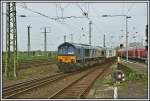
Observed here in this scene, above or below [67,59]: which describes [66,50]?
above

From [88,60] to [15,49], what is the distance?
556 inches

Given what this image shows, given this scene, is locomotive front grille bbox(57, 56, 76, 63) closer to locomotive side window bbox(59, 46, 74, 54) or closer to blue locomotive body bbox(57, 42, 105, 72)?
blue locomotive body bbox(57, 42, 105, 72)

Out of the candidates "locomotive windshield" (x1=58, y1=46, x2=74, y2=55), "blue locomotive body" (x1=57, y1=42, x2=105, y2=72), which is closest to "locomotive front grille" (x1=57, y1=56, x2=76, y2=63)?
"blue locomotive body" (x1=57, y1=42, x2=105, y2=72)

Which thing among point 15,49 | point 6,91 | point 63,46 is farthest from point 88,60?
point 6,91

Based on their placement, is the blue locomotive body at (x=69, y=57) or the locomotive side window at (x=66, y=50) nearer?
the blue locomotive body at (x=69, y=57)

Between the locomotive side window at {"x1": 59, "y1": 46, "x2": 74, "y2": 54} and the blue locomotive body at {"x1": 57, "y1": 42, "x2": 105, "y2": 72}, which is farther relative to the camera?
the locomotive side window at {"x1": 59, "y1": 46, "x2": 74, "y2": 54}

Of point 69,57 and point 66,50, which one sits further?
point 66,50

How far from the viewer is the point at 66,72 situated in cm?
3050

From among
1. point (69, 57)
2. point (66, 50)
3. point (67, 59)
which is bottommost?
point (67, 59)

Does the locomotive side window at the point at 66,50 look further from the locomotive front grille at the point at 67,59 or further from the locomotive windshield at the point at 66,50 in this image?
the locomotive front grille at the point at 67,59

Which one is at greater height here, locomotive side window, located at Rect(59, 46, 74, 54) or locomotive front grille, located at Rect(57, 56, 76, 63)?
locomotive side window, located at Rect(59, 46, 74, 54)

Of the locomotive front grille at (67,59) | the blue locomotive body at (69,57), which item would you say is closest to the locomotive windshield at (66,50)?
the blue locomotive body at (69,57)

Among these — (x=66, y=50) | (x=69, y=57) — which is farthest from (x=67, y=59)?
(x=66, y=50)

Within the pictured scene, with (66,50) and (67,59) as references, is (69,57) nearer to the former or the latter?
(67,59)
